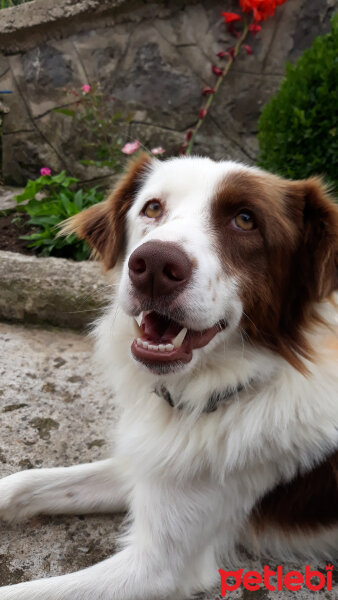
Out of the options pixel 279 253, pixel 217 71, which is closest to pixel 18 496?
pixel 279 253

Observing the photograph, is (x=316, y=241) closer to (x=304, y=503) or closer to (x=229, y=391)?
(x=229, y=391)

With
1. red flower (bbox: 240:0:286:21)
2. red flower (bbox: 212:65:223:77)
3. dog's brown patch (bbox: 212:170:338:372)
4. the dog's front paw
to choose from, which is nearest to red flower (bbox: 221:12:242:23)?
red flower (bbox: 240:0:286:21)

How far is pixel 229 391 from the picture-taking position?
1.70m

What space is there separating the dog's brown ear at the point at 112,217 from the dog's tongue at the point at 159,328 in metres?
0.56

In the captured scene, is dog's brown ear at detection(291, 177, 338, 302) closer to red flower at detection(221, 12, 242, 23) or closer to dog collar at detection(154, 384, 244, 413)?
dog collar at detection(154, 384, 244, 413)

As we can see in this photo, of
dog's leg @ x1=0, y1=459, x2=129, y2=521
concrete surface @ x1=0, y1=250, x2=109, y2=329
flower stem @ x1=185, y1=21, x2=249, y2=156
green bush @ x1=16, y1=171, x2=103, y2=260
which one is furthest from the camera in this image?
flower stem @ x1=185, y1=21, x2=249, y2=156

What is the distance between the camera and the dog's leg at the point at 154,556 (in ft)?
5.30

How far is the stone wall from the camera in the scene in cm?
448

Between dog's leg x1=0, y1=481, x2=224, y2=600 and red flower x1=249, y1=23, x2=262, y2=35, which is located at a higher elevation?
red flower x1=249, y1=23, x2=262, y2=35

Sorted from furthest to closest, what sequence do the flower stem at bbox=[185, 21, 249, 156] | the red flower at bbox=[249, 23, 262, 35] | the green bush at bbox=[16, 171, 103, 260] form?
1. the flower stem at bbox=[185, 21, 249, 156]
2. the red flower at bbox=[249, 23, 262, 35]
3. the green bush at bbox=[16, 171, 103, 260]

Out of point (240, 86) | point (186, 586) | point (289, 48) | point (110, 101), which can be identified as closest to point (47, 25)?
point (110, 101)

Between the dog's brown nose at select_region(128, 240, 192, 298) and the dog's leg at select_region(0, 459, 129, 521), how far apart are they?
1014mm

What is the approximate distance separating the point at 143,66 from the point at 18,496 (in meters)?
4.16

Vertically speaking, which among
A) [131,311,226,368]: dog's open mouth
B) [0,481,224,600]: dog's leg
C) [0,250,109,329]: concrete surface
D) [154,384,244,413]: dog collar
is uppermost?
[131,311,226,368]: dog's open mouth
